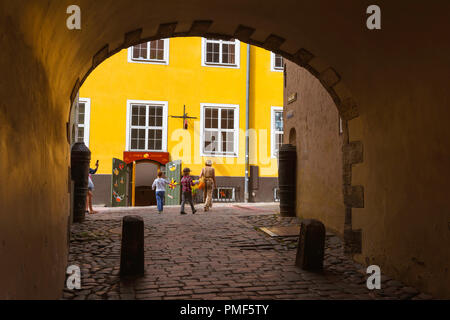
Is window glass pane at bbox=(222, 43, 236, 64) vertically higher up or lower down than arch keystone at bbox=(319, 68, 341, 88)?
higher up

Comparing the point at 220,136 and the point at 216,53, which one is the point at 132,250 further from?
the point at 216,53

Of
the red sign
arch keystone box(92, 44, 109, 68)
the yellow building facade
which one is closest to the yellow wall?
the yellow building facade

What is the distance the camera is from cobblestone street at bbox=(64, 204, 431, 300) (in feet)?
13.4

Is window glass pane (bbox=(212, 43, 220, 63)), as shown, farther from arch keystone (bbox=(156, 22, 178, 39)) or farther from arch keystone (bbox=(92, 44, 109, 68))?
arch keystone (bbox=(92, 44, 109, 68))

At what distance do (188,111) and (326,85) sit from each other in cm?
1047

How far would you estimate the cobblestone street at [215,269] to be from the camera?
4.09 metres

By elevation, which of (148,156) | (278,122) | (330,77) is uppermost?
(278,122)

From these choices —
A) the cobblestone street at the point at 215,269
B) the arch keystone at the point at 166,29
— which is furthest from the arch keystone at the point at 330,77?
the cobblestone street at the point at 215,269

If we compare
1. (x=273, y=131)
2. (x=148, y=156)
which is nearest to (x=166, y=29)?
(x=148, y=156)

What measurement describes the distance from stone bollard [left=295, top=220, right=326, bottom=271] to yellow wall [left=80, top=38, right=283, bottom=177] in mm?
10796

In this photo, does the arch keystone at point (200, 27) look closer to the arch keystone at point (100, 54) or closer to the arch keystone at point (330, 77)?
the arch keystone at point (100, 54)

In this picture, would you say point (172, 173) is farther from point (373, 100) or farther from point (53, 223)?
point (53, 223)

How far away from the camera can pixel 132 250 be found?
4730 mm
